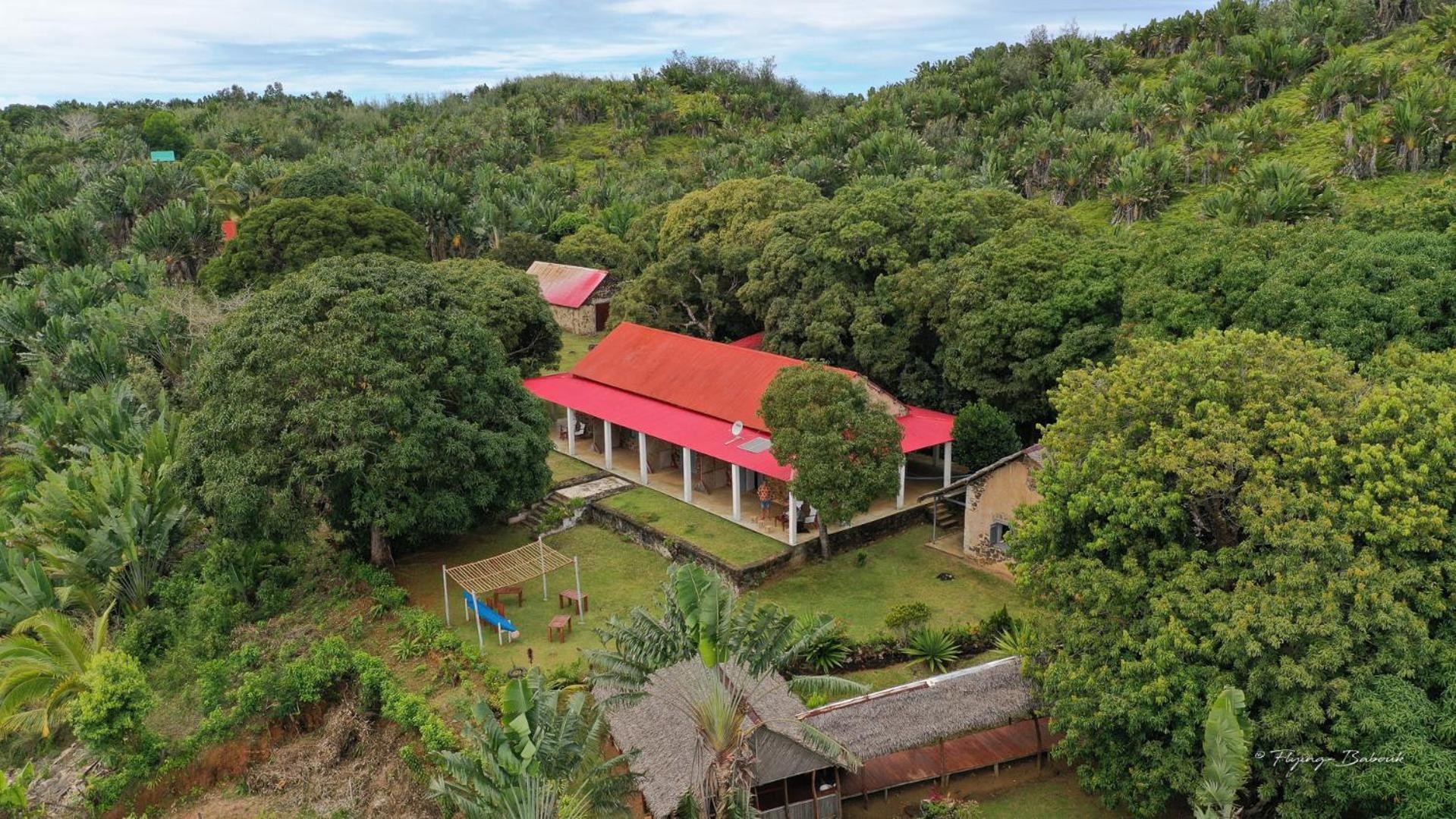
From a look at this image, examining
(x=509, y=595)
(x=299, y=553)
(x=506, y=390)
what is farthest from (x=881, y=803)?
(x=299, y=553)

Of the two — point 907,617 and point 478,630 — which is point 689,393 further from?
point 907,617

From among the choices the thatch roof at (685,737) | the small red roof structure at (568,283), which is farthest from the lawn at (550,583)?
the small red roof structure at (568,283)

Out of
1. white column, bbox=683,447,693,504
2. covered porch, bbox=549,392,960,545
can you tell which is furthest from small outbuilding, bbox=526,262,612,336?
white column, bbox=683,447,693,504

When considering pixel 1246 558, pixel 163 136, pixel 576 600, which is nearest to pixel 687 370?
pixel 576 600

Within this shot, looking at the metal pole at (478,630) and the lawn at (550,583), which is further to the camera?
the lawn at (550,583)

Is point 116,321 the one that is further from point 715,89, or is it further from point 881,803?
point 715,89

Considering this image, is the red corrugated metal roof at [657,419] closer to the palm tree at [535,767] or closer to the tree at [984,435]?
the tree at [984,435]
